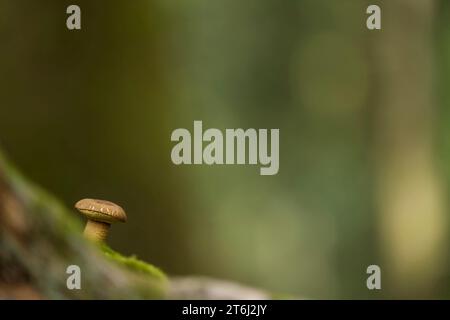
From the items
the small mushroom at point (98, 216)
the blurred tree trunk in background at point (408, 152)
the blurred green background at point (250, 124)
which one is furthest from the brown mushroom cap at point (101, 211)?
the blurred tree trunk in background at point (408, 152)

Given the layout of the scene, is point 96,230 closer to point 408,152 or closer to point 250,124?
point 250,124

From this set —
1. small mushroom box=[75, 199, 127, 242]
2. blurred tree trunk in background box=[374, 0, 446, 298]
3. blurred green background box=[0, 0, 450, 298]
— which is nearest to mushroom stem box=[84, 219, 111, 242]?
small mushroom box=[75, 199, 127, 242]

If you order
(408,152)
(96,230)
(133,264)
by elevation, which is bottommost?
(133,264)

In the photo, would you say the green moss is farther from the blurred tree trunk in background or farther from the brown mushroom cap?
the blurred tree trunk in background

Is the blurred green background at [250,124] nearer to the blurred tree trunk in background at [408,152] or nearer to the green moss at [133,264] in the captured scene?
the blurred tree trunk in background at [408,152]

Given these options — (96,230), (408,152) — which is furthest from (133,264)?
(408,152)
